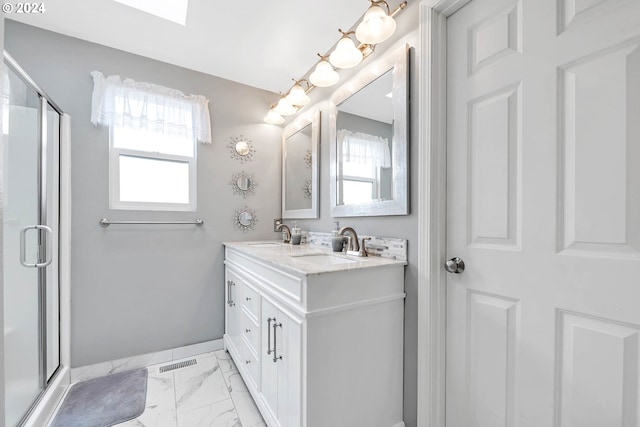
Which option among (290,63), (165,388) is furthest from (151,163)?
(165,388)

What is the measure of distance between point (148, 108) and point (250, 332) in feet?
6.05

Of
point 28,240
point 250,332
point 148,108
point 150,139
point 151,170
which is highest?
point 148,108

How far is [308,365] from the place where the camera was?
1058mm

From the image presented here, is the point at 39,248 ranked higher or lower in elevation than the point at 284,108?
lower

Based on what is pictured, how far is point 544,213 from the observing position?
90 centimetres

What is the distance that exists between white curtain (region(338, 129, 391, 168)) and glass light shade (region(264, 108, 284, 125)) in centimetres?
84

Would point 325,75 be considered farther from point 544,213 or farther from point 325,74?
point 544,213

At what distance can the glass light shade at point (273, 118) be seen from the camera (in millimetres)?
2395

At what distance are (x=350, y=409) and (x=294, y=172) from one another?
1.81m

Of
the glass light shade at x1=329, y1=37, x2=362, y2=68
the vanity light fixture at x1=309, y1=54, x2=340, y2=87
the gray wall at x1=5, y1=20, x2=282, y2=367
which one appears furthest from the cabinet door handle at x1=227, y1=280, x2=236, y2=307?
the glass light shade at x1=329, y1=37, x2=362, y2=68

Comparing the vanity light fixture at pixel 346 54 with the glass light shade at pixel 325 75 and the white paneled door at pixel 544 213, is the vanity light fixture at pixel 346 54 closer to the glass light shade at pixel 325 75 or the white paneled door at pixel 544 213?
the glass light shade at pixel 325 75

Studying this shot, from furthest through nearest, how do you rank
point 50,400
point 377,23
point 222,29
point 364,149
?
point 222,29, point 364,149, point 50,400, point 377,23

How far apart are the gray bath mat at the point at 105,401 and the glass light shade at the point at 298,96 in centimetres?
230

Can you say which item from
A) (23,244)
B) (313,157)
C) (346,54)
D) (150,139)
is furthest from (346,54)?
(23,244)
